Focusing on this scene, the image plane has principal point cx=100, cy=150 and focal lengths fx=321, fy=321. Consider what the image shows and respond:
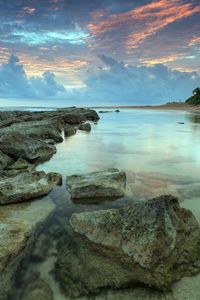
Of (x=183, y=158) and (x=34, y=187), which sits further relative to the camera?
(x=183, y=158)

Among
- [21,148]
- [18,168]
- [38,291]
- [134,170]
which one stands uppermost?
[21,148]

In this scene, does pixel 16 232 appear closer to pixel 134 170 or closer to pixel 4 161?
pixel 4 161

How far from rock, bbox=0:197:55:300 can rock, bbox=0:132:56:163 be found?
4.17 m

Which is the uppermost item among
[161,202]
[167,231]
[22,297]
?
[161,202]

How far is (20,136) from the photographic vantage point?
1136cm

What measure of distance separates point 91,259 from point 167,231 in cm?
111

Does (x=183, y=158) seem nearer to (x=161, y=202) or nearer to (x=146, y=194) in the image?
(x=146, y=194)

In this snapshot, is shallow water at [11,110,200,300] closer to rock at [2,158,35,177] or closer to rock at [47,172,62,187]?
rock at [47,172,62,187]

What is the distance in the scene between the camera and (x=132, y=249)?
4297mm

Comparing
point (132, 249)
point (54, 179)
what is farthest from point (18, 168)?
point (132, 249)

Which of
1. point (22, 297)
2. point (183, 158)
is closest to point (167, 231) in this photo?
point (22, 297)

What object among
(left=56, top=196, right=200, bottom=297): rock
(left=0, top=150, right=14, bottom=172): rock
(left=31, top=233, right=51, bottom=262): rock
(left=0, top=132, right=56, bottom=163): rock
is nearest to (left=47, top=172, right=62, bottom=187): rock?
(left=0, top=150, right=14, bottom=172): rock

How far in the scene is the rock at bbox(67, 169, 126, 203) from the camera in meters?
6.90

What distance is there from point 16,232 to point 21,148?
20.0ft
